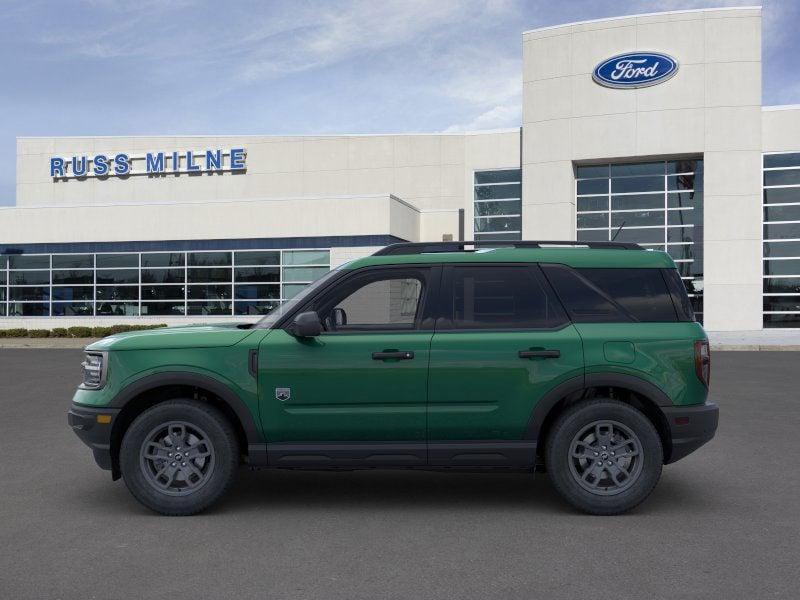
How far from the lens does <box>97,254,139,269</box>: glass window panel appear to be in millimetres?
36875

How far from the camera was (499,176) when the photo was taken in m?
38.7

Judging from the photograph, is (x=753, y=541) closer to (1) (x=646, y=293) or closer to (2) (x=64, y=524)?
(1) (x=646, y=293)

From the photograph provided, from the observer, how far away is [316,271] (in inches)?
1380

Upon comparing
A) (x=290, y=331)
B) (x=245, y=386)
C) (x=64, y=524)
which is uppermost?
(x=290, y=331)

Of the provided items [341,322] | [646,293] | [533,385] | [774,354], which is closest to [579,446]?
[533,385]

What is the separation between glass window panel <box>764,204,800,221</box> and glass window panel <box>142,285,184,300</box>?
A: 25.3 m

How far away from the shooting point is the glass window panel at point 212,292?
3606 cm

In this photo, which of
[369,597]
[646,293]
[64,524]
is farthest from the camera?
[646,293]

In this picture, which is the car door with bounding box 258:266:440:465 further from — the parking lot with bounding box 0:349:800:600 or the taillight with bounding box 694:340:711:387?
the taillight with bounding box 694:340:711:387

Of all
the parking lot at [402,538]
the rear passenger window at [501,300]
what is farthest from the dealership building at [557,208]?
the rear passenger window at [501,300]

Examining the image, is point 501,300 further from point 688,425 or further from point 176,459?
point 176,459

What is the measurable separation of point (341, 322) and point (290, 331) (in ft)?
1.33

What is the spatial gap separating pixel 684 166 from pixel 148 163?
27.4 meters

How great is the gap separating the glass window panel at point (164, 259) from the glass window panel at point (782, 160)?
25318mm
